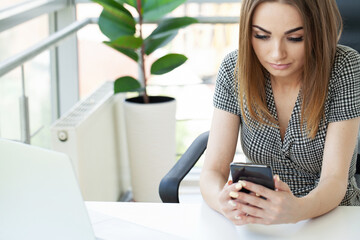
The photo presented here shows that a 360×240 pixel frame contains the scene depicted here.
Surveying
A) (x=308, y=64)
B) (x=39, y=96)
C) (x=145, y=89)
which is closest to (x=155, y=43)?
(x=145, y=89)

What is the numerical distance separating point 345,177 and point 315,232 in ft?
0.83

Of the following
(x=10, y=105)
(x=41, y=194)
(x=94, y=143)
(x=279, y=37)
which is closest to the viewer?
(x=41, y=194)

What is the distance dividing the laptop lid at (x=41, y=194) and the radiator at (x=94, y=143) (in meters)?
1.41

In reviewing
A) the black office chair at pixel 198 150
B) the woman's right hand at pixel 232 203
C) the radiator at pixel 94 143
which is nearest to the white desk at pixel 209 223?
the woman's right hand at pixel 232 203

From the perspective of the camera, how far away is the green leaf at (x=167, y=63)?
9.32 ft

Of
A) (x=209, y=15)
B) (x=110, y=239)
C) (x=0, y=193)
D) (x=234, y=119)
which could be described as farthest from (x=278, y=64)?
(x=209, y=15)

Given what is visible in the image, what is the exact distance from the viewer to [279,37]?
1.46 m

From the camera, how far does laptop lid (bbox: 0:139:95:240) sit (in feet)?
3.19

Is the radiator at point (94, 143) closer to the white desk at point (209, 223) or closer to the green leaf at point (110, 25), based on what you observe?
the green leaf at point (110, 25)

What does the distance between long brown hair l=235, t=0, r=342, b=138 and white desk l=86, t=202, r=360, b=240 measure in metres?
0.31

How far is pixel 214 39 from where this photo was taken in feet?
10.5

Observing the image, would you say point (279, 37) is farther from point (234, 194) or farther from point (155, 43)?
point (155, 43)

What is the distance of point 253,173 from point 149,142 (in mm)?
1735

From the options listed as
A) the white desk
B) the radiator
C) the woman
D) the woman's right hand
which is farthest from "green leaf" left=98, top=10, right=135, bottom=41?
the woman's right hand
